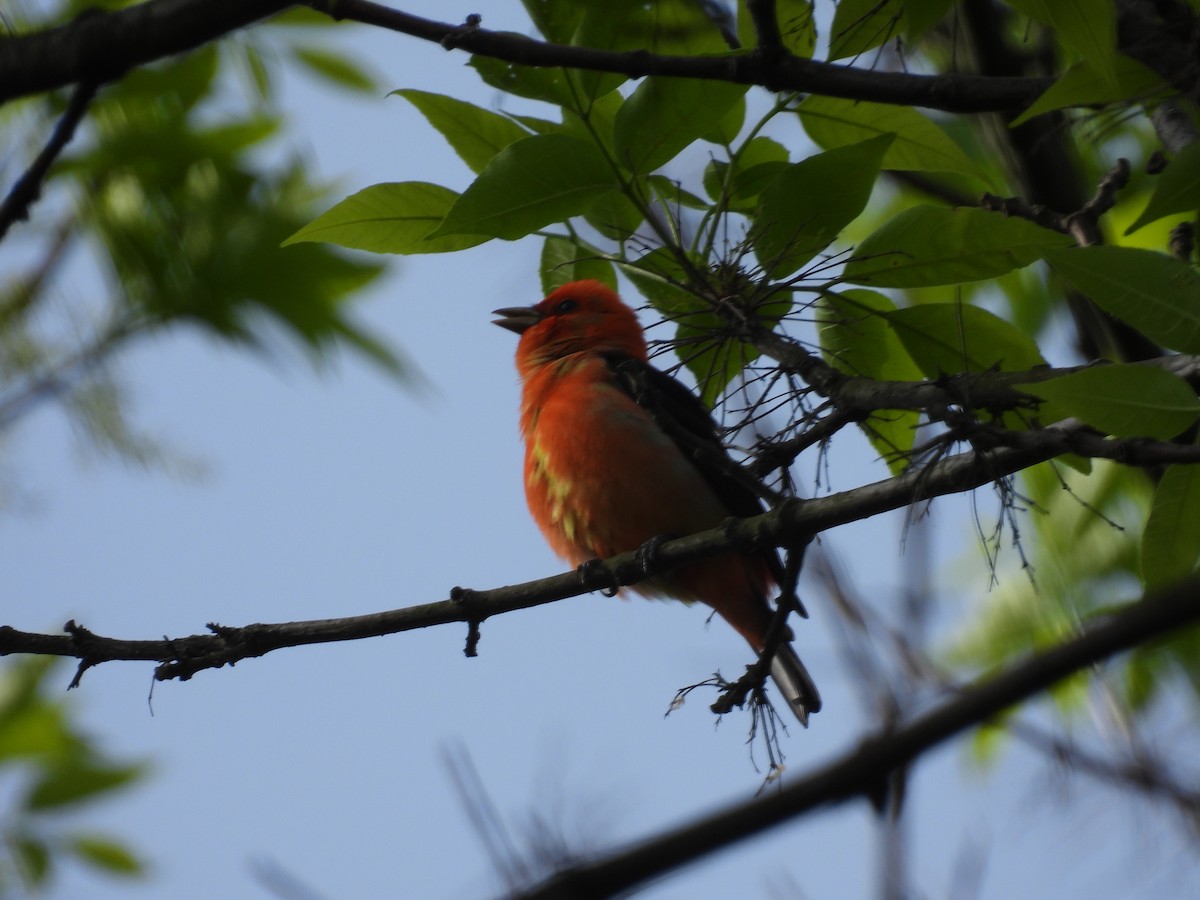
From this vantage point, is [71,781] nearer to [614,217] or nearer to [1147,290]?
[614,217]

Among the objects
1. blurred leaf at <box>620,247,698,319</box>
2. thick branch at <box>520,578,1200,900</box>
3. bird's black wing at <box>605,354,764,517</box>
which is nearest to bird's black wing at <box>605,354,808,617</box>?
bird's black wing at <box>605,354,764,517</box>

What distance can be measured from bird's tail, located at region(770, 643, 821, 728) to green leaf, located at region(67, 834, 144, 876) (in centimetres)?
309

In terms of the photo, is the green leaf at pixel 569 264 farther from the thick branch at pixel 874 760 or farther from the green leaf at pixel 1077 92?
the thick branch at pixel 874 760

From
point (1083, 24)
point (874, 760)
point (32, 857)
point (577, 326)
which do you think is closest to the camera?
point (874, 760)

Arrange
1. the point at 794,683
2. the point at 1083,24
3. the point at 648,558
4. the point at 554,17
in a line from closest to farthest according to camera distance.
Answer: the point at 1083,24, the point at 554,17, the point at 648,558, the point at 794,683

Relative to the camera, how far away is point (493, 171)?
316cm

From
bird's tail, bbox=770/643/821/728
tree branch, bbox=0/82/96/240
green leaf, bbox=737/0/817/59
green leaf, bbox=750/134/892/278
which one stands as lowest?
bird's tail, bbox=770/643/821/728

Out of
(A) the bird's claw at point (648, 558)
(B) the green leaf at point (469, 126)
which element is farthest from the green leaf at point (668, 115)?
(A) the bird's claw at point (648, 558)

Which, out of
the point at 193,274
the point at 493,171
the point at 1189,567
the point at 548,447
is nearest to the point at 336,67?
the point at 193,274

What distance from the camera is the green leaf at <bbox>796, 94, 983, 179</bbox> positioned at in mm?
3664

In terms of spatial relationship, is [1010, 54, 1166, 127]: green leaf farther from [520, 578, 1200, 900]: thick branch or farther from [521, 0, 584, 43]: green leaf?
[520, 578, 1200, 900]: thick branch

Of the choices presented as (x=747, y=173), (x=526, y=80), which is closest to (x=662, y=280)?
(x=747, y=173)

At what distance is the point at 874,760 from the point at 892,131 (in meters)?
2.86

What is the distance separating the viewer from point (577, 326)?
640 cm
